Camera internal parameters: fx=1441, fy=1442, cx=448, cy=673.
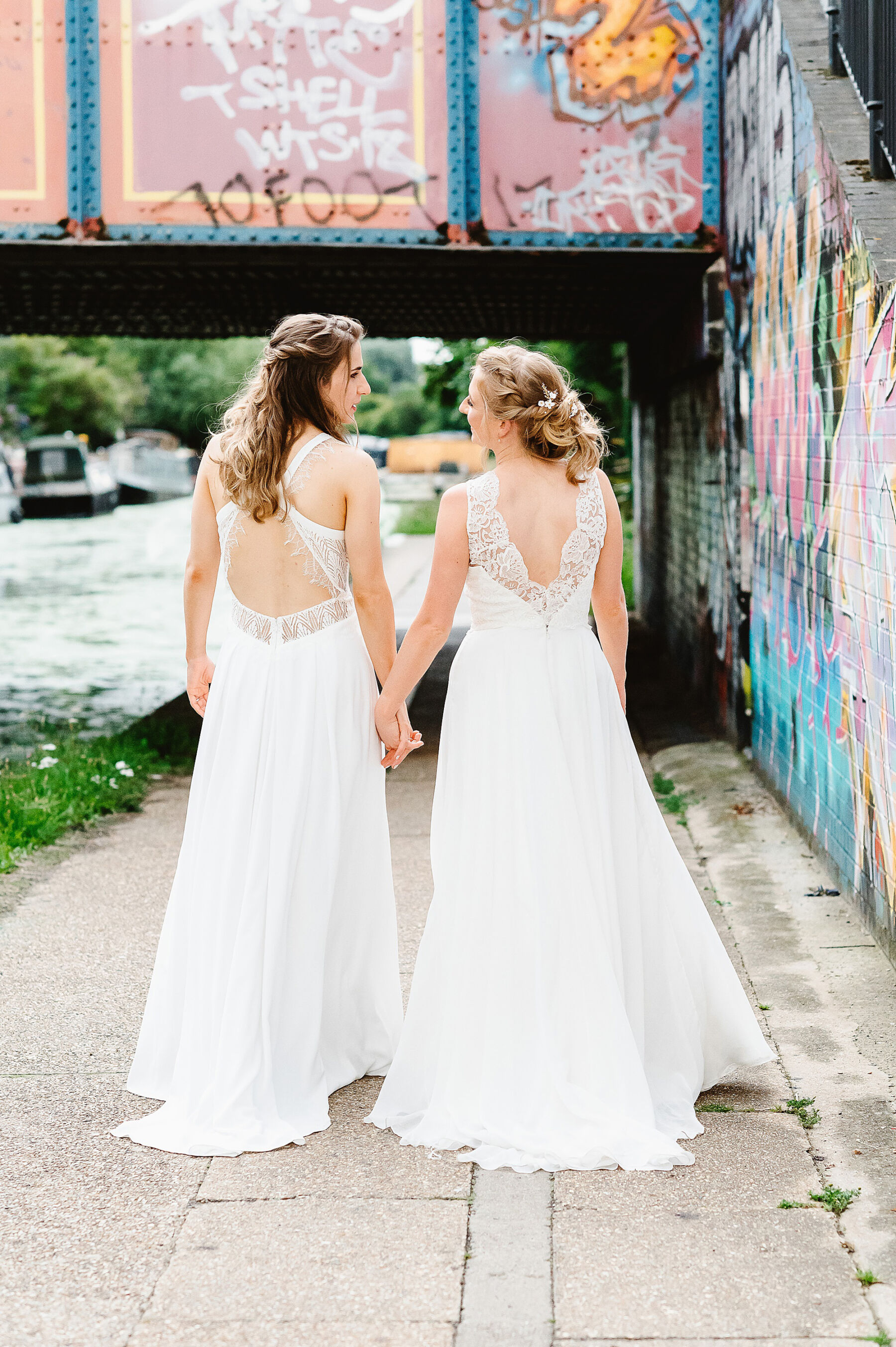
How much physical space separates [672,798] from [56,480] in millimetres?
33350

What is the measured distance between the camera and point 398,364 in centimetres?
13412

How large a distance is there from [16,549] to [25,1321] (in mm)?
28173

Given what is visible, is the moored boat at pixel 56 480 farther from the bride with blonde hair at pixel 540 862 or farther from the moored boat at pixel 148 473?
the bride with blonde hair at pixel 540 862

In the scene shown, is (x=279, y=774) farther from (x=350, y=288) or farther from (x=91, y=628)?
(x=91, y=628)

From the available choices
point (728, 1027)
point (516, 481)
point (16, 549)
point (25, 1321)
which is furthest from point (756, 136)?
point (16, 549)

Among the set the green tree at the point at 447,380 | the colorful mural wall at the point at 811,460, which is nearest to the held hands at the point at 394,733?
the colorful mural wall at the point at 811,460

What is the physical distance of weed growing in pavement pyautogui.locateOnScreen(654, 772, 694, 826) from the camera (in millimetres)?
7797

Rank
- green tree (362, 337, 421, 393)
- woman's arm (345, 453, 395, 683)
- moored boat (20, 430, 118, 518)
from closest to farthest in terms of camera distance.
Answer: woman's arm (345, 453, 395, 683) < moored boat (20, 430, 118, 518) < green tree (362, 337, 421, 393)

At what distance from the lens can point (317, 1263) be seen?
321 cm

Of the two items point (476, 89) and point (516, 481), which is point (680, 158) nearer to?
point (476, 89)

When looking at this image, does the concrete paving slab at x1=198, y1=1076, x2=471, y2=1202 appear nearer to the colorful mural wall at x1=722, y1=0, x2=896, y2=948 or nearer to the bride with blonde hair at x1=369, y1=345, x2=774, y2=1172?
the bride with blonde hair at x1=369, y1=345, x2=774, y2=1172

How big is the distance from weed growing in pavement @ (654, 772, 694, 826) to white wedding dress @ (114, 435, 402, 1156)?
3.78m

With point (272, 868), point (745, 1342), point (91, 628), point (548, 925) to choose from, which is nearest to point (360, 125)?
point (272, 868)

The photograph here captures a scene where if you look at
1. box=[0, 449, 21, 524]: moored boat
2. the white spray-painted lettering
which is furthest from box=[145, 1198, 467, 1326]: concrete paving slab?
box=[0, 449, 21, 524]: moored boat
